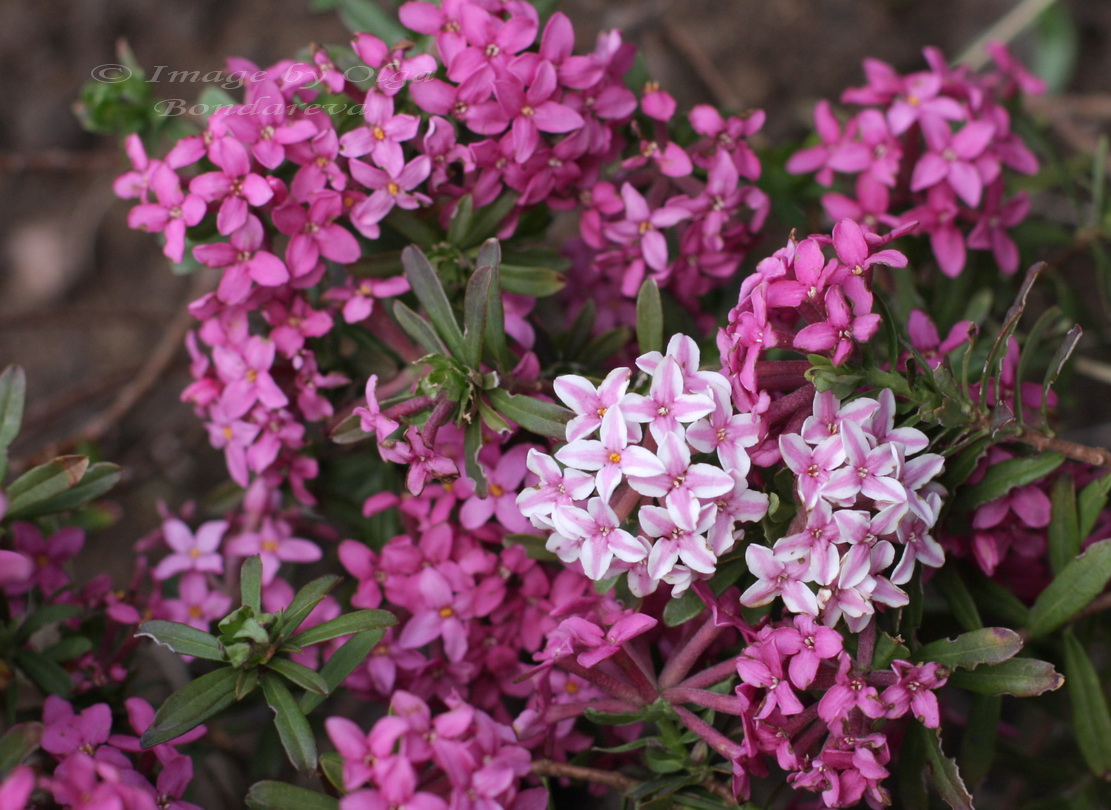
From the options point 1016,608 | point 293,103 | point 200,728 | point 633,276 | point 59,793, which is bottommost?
point 1016,608

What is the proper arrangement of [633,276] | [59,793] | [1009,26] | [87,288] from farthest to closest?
[87,288], [1009,26], [633,276], [59,793]

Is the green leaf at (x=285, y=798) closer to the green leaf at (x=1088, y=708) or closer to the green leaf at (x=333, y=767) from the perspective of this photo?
the green leaf at (x=333, y=767)

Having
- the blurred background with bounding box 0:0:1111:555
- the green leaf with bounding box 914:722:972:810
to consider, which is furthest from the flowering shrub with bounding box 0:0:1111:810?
the blurred background with bounding box 0:0:1111:555

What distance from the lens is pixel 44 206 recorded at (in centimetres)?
330

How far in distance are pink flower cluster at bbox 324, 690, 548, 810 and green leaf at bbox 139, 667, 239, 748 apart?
0.87 feet

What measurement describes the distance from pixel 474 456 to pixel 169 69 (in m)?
2.42

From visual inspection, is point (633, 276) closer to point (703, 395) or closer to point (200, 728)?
point (703, 395)

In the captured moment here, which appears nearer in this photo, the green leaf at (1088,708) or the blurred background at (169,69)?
the green leaf at (1088,708)

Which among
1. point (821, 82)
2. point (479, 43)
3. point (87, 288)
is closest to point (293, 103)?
point (479, 43)

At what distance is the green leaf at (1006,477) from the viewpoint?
1.52 metres

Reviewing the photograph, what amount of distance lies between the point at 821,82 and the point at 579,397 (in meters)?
2.41

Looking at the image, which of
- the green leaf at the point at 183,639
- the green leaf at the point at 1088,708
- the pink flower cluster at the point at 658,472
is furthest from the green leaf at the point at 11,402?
the green leaf at the point at 1088,708

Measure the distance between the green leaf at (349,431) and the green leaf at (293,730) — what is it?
16.7 inches

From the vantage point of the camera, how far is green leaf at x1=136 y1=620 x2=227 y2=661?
147 cm
